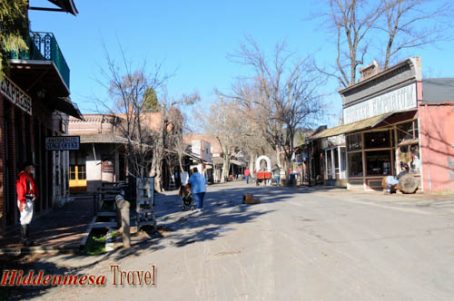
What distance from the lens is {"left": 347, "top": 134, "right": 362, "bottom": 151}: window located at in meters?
28.3

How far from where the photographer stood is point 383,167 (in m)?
26.8

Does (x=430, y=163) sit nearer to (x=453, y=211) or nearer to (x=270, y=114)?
(x=453, y=211)

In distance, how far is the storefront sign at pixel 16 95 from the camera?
12586 millimetres

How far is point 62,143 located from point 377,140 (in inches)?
651

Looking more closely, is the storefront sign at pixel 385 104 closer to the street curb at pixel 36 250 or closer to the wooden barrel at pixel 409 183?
the wooden barrel at pixel 409 183

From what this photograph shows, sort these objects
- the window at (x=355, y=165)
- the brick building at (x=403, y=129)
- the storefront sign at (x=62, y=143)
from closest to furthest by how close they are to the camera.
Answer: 1. the storefront sign at (x=62, y=143)
2. the brick building at (x=403, y=129)
3. the window at (x=355, y=165)

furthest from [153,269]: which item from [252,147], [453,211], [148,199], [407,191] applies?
[252,147]

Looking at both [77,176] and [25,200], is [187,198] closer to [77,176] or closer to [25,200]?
[25,200]

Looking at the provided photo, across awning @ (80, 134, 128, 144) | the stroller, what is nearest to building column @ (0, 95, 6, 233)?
the stroller

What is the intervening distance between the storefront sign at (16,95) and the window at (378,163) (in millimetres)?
17950

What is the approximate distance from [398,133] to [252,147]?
4904 centimetres

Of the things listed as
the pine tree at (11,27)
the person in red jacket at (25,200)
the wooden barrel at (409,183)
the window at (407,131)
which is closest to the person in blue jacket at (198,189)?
the person in red jacket at (25,200)

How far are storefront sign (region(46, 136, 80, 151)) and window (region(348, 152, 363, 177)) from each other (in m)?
16.6

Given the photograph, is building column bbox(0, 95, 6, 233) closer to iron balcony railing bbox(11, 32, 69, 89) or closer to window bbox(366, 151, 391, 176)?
iron balcony railing bbox(11, 32, 69, 89)
